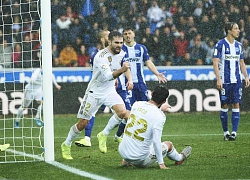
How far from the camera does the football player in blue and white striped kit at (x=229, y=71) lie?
14328mm

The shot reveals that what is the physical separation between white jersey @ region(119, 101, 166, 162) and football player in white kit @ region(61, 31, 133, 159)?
1370 millimetres

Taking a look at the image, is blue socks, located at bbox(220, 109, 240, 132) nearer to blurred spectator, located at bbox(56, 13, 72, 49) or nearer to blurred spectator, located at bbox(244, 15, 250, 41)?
blurred spectator, located at bbox(56, 13, 72, 49)

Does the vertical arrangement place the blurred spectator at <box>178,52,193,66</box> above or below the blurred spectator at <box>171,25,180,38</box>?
below

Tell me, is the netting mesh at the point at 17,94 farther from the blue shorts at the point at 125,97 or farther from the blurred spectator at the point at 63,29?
the blue shorts at the point at 125,97

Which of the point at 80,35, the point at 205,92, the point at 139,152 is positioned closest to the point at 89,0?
the point at 80,35

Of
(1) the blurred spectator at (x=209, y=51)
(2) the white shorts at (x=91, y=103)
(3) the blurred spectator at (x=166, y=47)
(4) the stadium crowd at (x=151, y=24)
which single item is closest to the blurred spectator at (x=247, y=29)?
(4) the stadium crowd at (x=151, y=24)

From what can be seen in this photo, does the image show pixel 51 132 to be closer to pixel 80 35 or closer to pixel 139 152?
pixel 139 152

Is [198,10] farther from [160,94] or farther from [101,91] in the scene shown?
[160,94]

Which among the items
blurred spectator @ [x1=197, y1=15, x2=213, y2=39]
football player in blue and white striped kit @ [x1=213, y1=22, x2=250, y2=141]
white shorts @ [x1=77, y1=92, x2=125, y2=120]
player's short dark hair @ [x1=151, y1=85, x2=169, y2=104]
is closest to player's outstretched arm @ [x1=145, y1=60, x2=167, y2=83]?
white shorts @ [x1=77, y1=92, x2=125, y2=120]

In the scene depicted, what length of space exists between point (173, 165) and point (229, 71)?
15.7 feet

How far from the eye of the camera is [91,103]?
1139cm

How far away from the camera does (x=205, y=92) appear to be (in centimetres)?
2012

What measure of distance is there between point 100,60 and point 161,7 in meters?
12.5

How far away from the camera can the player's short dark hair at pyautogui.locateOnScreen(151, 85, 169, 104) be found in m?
9.30
